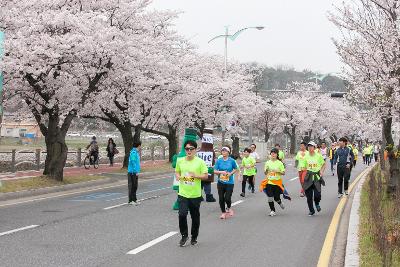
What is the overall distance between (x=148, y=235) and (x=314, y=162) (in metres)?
5.43

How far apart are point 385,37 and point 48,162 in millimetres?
13767

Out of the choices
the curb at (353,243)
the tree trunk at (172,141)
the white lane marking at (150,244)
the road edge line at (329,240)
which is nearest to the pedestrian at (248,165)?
the road edge line at (329,240)

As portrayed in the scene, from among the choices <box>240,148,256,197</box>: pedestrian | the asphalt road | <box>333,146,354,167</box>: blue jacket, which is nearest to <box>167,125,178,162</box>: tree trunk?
<box>240,148,256,197</box>: pedestrian

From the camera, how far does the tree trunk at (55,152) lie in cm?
2133

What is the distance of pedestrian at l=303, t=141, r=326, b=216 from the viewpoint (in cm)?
1365

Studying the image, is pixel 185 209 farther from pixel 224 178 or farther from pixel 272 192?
pixel 272 192

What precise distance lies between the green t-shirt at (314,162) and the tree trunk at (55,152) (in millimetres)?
10952

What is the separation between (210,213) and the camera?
14.2 m

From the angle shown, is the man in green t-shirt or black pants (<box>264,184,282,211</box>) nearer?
the man in green t-shirt

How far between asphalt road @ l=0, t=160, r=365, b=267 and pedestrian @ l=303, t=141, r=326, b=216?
421 millimetres

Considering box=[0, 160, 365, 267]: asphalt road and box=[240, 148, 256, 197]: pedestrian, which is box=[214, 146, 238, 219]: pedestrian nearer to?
box=[0, 160, 365, 267]: asphalt road

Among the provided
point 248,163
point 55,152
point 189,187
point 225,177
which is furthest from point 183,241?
point 55,152

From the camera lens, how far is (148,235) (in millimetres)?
10539

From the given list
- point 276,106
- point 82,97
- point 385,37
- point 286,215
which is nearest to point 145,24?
point 82,97
